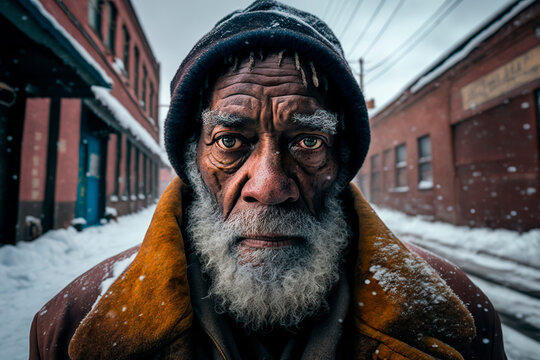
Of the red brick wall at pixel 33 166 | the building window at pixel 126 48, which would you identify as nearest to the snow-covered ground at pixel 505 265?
the red brick wall at pixel 33 166

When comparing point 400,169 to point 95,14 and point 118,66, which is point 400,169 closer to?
point 118,66

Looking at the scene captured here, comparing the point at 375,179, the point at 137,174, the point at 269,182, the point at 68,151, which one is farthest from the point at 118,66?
the point at 375,179

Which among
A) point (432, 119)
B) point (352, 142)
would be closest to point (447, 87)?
point (432, 119)

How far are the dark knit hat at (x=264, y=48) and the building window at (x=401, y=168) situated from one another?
11.7 meters

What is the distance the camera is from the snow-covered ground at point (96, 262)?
2.23 m

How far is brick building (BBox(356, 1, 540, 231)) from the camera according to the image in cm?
623

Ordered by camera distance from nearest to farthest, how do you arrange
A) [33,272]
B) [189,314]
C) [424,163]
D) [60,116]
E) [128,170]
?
[189,314]
[33,272]
[60,116]
[128,170]
[424,163]

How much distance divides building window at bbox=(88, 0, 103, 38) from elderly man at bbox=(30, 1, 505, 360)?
8.25 meters

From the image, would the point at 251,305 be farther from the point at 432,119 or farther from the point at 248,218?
the point at 432,119

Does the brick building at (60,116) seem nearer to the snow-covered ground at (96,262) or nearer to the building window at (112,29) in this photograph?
the building window at (112,29)

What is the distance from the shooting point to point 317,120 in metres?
1.32

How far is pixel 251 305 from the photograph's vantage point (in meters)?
1.22

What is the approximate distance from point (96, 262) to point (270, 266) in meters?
2.77

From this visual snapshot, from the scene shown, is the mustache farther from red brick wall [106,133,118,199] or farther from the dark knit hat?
red brick wall [106,133,118,199]
